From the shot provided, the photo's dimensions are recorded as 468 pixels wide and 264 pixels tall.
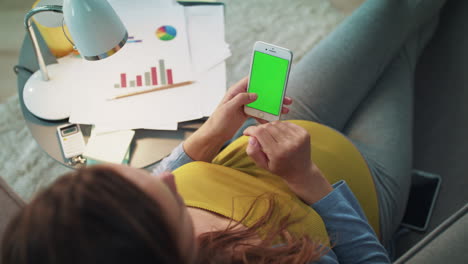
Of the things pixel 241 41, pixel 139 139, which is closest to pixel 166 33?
pixel 139 139

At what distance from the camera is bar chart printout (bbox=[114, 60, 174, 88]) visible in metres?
0.99

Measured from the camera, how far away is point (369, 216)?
83 cm

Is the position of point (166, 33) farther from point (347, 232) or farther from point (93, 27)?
point (347, 232)

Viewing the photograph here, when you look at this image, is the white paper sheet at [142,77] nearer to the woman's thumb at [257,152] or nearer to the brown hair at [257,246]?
the woman's thumb at [257,152]

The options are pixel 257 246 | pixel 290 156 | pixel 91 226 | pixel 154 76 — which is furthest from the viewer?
pixel 154 76

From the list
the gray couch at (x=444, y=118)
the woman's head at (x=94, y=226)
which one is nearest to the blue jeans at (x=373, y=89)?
the gray couch at (x=444, y=118)

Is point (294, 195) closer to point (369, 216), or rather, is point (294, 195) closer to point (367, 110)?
point (369, 216)

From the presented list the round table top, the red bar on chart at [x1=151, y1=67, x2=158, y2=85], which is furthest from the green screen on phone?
the red bar on chart at [x1=151, y1=67, x2=158, y2=85]

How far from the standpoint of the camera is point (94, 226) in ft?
1.08

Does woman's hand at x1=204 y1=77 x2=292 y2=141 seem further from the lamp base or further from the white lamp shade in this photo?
the lamp base

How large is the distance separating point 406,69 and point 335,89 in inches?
11.0

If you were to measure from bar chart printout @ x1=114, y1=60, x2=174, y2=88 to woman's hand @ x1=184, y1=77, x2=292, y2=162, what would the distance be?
10.4 inches

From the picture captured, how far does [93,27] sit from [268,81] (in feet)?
1.23

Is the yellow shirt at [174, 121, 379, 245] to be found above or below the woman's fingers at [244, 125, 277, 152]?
below
